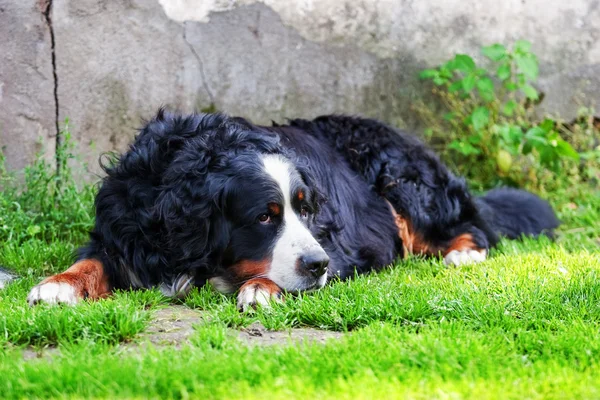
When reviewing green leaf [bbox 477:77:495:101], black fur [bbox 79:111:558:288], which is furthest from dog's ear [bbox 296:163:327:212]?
green leaf [bbox 477:77:495:101]

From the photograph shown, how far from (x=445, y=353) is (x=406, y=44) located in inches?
155

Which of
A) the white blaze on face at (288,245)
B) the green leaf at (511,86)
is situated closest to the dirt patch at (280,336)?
the white blaze on face at (288,245)

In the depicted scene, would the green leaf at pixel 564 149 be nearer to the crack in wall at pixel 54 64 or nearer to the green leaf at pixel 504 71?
the green leaf at pixel 504 71

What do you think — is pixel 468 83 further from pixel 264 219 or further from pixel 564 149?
pixel 264 219

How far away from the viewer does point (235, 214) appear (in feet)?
12.6

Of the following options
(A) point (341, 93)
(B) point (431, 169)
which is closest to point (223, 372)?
(B) point (431, 169)

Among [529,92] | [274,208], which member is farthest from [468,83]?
[274,208]

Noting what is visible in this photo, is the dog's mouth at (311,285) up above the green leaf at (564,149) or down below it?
below

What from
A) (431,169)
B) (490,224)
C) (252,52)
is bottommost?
(490,224)

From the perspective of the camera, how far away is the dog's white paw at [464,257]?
474 centimetres

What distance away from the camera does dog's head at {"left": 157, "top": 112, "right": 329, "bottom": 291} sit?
148 inches

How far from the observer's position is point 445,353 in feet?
9.27

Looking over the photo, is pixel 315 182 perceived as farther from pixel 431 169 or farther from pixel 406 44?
pixel 406 44

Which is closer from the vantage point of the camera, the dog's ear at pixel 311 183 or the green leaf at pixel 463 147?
the dog's ear at pixel 311 183
